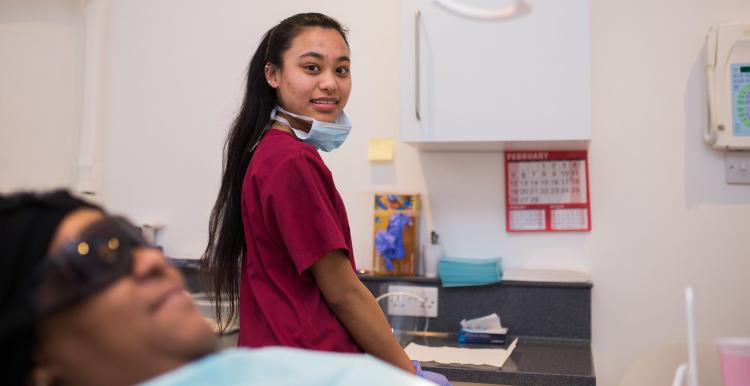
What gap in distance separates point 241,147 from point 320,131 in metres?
0.20

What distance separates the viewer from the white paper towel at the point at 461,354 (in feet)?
6.38

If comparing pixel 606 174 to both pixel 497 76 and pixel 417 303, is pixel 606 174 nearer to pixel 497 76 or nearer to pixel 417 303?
pixel 497 76

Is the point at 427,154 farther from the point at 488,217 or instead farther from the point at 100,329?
the point at 100,329

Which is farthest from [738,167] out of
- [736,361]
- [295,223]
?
[295,223]

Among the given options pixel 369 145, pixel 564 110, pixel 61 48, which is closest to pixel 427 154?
pixel 369 145

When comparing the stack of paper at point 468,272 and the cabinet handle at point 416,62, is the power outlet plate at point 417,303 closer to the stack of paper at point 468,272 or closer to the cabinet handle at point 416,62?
the stack of paper at point 468,272

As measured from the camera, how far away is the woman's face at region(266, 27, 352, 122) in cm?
158

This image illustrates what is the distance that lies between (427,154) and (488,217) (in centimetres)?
33

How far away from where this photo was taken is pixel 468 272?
7.52 feet

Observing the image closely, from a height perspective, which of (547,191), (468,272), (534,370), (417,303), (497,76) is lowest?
(534,370)

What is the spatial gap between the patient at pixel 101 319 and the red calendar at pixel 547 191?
1620 mm

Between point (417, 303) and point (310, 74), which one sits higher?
point (310, 74)

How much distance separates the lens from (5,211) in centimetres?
80

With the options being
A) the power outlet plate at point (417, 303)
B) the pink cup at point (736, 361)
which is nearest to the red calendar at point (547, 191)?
the power outlet plate at point (417, 303)
